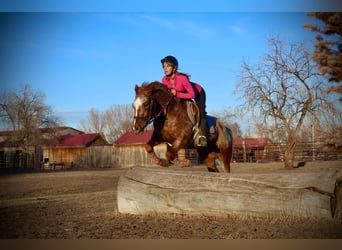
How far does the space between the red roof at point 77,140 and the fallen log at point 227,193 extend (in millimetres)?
3641

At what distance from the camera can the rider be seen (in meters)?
4.38

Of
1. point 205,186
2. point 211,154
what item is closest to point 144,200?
point 205,186

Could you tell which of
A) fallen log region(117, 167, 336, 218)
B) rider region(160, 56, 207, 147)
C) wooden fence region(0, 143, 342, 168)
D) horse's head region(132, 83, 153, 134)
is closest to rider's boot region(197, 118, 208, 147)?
rider region(160, 56, 207, 147)

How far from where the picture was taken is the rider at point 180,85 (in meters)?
4.38

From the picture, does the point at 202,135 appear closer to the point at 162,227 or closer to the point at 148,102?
the point at 148,102

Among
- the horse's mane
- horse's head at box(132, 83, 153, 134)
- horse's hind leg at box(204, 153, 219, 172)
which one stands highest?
the horse's mane

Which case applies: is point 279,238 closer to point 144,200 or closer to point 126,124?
point 144,200

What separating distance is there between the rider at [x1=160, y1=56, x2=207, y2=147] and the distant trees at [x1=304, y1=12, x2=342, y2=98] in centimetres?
186

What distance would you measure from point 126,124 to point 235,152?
12339 mm

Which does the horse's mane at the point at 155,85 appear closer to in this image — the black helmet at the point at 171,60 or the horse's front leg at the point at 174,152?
the black helmet at the point at 171,60

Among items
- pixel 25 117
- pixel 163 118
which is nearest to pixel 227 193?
pixel 163 118

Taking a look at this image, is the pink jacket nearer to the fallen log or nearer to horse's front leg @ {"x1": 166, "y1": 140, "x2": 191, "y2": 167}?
horse's front leg @ {"x1": 166, "y1": 140, "x2": 191, "y2": 167}

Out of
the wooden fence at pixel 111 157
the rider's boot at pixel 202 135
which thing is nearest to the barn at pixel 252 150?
the wooden fence at pixel 111 157

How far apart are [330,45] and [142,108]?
9.35 ft
